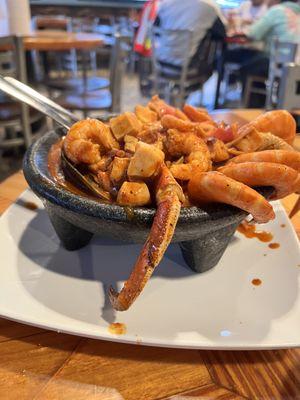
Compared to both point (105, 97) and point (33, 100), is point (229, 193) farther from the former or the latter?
point (105, 97)

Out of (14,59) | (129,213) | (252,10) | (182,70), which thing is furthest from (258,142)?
(252,10)

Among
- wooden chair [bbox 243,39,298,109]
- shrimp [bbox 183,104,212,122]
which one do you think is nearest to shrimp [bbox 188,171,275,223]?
shrimp [bbox 183,104,212,122]

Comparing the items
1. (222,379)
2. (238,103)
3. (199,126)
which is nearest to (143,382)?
(222,379)

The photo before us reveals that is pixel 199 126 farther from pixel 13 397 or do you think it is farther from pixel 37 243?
pixel 13 397

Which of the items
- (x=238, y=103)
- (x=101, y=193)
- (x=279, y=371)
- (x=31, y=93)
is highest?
(x=31, y=93)

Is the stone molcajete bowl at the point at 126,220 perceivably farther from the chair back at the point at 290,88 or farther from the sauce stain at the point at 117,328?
the chair back at the point at 290,88

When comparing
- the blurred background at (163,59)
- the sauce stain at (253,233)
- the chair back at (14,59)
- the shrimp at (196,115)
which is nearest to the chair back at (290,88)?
the blurred background at (163,59)

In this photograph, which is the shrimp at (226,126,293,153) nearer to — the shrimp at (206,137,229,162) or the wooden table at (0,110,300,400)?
the shrimp at (206,137,229,162)
